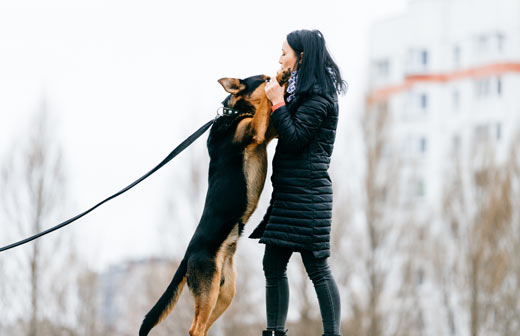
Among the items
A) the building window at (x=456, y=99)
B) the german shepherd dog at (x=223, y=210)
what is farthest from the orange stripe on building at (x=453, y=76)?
the german shepherd dog at (x=223, y=210)

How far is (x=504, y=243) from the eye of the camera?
24891 mm

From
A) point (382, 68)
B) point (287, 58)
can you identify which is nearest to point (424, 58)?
point (382, 68)

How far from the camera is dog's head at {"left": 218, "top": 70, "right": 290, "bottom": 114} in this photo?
5762 mm

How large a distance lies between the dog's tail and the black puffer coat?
2.14 feet

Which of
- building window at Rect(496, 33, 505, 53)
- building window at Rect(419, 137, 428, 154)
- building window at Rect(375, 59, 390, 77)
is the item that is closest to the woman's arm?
building window at Rect(496, 33, 505, 53)

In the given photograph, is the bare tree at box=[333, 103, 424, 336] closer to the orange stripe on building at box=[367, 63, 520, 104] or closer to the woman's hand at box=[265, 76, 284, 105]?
the orange stripe on building at box=[367, 63, 520, 104]

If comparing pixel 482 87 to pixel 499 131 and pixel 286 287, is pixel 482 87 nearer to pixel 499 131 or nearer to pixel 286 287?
pixel 499 131

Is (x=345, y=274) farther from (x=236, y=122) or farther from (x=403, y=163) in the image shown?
(x=236, y=122)

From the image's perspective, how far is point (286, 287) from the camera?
546 cm

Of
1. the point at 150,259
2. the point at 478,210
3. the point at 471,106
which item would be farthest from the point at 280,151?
the point at 471,106

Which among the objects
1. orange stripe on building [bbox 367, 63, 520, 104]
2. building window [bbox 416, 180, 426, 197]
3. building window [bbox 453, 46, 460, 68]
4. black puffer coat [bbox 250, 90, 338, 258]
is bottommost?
black puffer coat [bbox 250, 90, 338, 258]

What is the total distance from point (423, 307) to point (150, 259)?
367 inches

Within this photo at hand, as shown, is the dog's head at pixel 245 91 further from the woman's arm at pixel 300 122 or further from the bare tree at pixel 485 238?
the bare tree at pixel 485 238

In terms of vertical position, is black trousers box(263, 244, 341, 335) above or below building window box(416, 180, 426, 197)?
below
